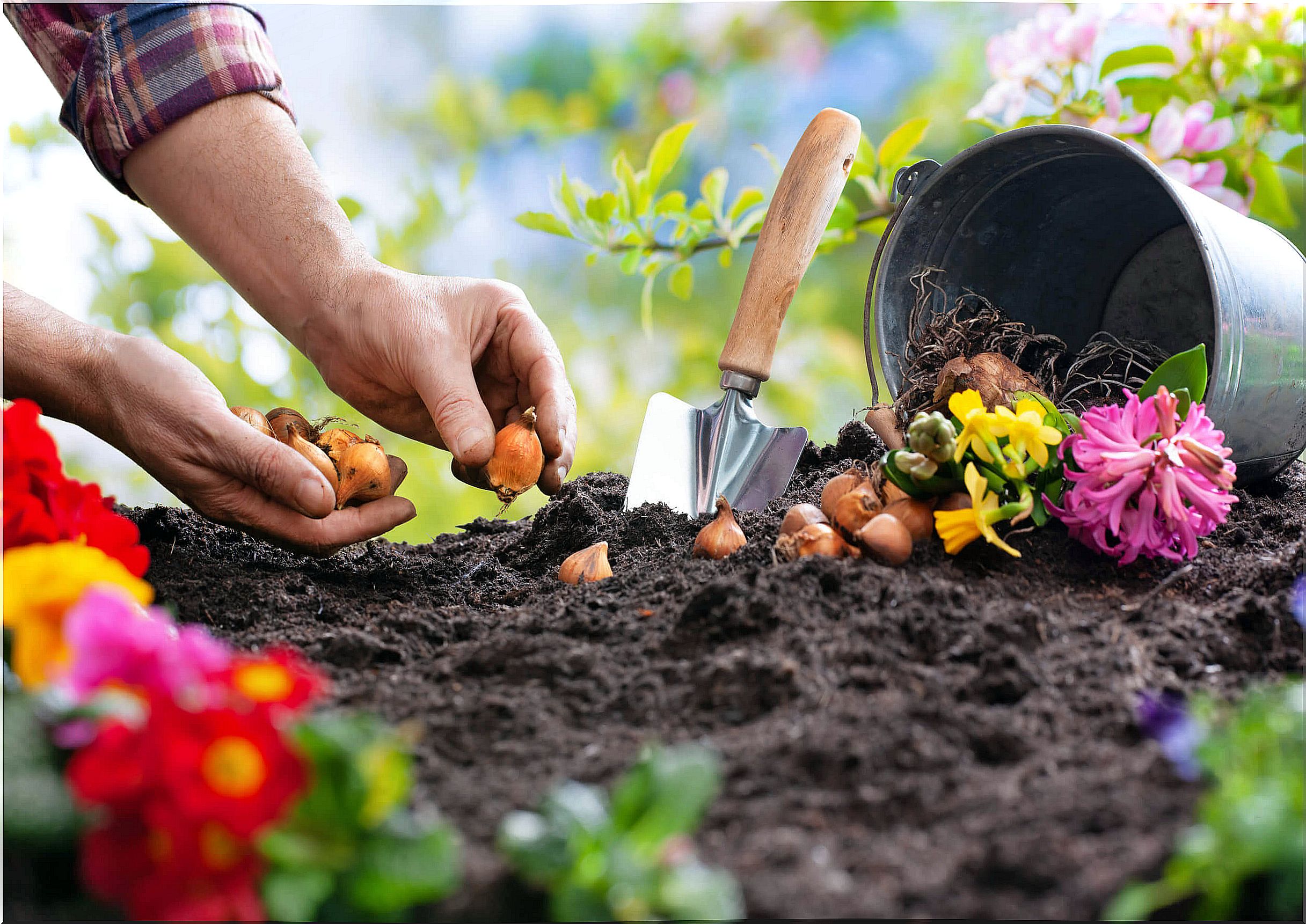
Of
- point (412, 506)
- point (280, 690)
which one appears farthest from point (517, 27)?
point (280, 690)

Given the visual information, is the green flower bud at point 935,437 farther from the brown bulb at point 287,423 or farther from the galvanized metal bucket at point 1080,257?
the brown bulb at point 287,423

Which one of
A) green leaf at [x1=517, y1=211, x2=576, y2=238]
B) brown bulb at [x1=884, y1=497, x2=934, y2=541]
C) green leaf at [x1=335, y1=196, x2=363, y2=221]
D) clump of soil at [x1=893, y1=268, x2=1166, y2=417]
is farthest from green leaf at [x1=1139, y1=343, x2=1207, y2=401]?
green leaf at [x1=335, y1=196, x2=363, y2=221]

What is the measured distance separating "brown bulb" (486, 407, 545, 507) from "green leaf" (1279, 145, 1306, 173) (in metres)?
1.10

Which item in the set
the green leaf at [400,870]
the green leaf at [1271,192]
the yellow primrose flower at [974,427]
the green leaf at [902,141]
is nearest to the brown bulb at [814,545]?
the yellow primrose flower at [974,427]

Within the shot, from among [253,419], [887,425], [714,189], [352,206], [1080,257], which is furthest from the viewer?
[352,206]

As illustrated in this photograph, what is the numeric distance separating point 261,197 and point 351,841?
1.04 metres

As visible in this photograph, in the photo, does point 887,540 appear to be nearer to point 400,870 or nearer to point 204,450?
point 400,870

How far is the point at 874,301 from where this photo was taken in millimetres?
1223

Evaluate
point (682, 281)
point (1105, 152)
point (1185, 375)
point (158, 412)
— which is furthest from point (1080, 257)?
point (158, 412)

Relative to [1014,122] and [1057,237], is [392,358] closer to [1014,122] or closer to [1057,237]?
[1057,237]

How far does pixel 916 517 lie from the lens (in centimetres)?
85

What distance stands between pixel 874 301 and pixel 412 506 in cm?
63

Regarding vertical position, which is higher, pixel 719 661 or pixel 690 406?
pixel 690 406

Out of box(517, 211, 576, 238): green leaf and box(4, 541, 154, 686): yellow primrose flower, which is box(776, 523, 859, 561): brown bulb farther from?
box(517, 211, 576, 238): green leaf
